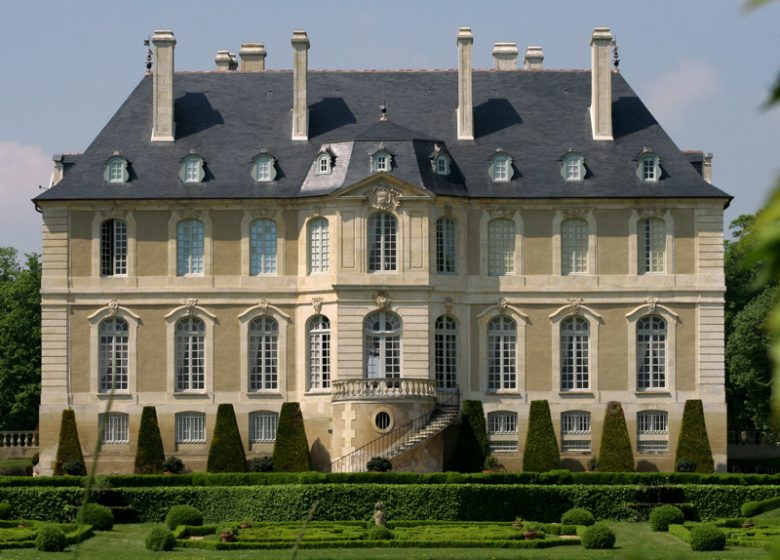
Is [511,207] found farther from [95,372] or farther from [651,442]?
[95,372]

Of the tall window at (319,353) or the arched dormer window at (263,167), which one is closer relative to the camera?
the tall window at (319,353)

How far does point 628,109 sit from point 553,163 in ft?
11.7

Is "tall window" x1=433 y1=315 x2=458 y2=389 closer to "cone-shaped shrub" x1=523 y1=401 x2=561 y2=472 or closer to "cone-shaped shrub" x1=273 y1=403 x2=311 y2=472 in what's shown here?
"cone-shaped shrub" x1=523 y1=401 x2=561 y2=472

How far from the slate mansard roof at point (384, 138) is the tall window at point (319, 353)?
391 centimetres

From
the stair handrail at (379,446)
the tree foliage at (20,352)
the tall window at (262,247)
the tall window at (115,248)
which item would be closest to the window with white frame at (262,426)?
the stair handrail at (379,446)

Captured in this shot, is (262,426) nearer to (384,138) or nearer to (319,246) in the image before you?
(319,246)

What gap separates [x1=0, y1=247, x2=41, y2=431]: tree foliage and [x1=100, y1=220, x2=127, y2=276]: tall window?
14.2m

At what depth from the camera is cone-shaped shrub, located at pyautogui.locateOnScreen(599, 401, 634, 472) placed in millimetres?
44594

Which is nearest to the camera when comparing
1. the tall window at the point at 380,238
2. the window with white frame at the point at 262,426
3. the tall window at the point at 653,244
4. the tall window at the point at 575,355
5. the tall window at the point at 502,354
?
the tall window at the point at 380,238

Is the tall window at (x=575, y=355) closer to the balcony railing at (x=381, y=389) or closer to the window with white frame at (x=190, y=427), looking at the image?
the balcony railing at (x=381, y=389)

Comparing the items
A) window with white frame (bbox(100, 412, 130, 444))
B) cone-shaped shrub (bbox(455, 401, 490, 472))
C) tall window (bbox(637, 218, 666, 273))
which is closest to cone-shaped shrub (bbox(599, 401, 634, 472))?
cone-shaped shrub (bbox(455, 401, 490, 472))

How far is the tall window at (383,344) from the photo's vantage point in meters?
46.1

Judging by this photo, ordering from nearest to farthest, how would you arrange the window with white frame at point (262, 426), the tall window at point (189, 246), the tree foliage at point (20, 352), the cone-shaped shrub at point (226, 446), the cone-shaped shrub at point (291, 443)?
the cone-shaped shrub at point (291, 443), the cone-shaped shrub at point (226, 446), the window with white frame at point (262, 426), the tall window at point (189, 246), the tree foliage at point (20, 352)

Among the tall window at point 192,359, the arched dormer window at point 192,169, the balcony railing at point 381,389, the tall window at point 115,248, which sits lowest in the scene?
the balcony railing at point 381,389
